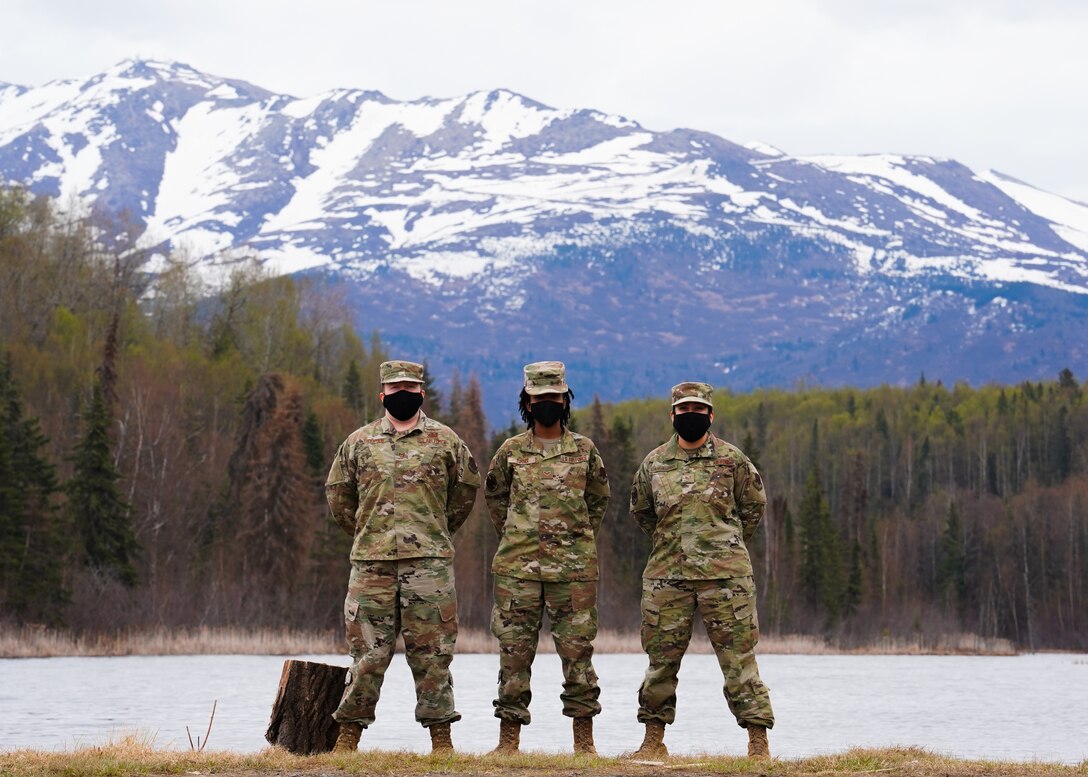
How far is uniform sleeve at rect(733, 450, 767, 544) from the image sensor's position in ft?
51.5

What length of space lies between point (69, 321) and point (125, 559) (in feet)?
98.5

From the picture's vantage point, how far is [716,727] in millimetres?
29984

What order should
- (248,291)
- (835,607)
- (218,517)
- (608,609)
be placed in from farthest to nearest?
(248,291) → (835,607) → (608,609) → (218,517)

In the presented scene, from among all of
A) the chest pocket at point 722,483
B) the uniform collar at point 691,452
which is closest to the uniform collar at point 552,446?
the uniform collar at point 691,452

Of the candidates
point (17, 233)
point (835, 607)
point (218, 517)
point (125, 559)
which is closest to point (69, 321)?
point (17, 233)

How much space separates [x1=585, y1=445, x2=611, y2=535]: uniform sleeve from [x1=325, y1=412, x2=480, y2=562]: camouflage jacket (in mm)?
1038

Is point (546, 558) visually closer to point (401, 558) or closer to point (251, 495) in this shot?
point (401, 558)

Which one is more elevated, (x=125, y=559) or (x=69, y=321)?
(x=69, y=321)

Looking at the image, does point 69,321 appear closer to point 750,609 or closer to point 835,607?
point 835,607

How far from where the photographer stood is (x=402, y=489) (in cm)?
1508

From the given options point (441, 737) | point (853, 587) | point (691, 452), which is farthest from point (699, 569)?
point (853, 587)

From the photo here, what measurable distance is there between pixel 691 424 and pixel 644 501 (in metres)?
0.92

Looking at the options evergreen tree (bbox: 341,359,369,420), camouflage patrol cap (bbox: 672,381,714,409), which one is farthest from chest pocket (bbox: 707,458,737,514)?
evergreen tree (bbox: 341,359,369,420)

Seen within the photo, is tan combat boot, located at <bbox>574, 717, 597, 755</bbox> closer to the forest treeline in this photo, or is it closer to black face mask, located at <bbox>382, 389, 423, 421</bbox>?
black face mask, located at <bbox>382, 389, 423, 421</bbox>
